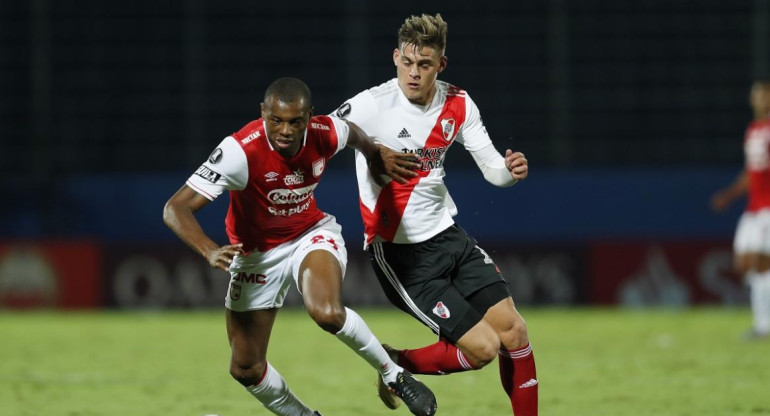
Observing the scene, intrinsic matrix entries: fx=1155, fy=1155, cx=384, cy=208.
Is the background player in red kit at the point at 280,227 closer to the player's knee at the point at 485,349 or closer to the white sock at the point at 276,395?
the white sock at the point at 276,395

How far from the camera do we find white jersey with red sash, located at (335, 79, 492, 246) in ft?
18.9

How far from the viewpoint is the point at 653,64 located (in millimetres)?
17031

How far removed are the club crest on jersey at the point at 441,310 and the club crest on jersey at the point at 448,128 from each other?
0.84 meters

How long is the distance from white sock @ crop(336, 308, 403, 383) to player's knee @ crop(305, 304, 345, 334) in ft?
0.15

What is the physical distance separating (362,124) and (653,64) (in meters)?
12.0

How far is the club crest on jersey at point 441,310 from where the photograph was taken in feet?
18.5

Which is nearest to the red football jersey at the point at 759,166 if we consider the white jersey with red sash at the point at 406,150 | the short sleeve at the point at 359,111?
the white jersey with red sash at the point at 406,150

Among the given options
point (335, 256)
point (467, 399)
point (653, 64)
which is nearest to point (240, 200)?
point (335, 256)

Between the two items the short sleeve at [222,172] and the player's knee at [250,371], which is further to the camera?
the player's knee at [250,371]

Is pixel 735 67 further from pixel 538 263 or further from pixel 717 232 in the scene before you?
pixel 538 263

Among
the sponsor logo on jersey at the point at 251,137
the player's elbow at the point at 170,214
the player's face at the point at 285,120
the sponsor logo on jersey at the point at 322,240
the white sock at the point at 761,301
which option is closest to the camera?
the player's elbow at the point at 170,214

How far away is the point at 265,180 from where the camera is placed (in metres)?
5.43

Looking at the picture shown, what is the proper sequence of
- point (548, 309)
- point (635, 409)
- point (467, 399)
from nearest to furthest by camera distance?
point (635, 409) < point (467, 399) < point (548, 309)

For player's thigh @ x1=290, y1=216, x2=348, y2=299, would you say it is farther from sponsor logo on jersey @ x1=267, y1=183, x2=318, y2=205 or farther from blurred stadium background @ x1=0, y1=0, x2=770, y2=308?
blurred stadium background @ x1=0, y1=0, x2=770, y2=308
